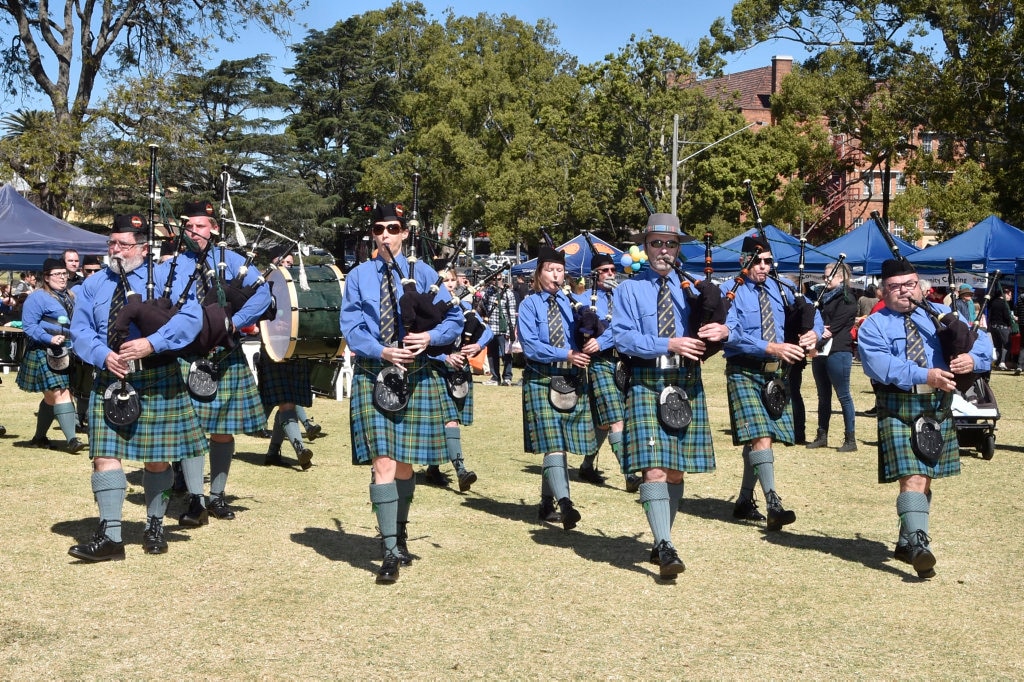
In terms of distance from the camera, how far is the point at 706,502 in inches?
305

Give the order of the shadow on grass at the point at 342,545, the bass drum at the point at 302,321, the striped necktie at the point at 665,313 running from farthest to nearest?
the bass drum at the point at 302,321 → the shadow on grass at the point at 342,545 → the striped necktie at the point at 665,313

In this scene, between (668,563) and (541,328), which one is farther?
(541,328)

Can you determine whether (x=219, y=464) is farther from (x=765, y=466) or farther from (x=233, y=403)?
(x=765, y=466)

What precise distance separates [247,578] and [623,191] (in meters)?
38.6

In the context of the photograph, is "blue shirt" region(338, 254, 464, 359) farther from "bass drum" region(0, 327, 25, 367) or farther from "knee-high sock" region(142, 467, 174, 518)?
"bass drum" region(0, 327, 25, 367)

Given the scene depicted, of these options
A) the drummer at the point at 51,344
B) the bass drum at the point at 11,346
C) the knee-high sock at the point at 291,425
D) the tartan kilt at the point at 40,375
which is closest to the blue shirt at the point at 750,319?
the knee-high sock at the point at 291,425

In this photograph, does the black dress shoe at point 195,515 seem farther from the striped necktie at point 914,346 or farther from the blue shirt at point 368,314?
the striped necktie at point 914,346

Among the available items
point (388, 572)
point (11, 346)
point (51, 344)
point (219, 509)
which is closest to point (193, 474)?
point (219, 509)

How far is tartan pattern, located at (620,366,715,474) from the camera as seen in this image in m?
5.65

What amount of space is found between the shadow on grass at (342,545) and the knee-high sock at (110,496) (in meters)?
1.03

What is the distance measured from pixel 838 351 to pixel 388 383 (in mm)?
5758

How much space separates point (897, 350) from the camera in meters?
5.79

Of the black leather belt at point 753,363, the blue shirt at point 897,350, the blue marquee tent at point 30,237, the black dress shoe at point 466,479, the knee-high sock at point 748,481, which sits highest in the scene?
the blue marquee tent at point 30,237

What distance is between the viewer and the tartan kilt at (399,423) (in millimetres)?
5586
